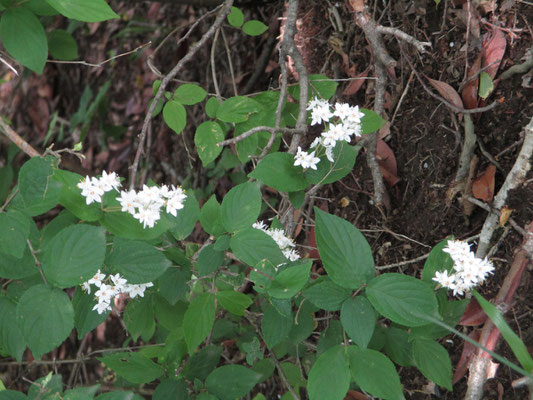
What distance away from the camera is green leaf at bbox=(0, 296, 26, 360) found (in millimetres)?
1339

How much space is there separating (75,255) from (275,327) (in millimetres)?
529

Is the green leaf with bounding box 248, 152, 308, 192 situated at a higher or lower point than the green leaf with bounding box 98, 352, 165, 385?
higher

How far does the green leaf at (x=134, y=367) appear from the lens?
1.50 metres

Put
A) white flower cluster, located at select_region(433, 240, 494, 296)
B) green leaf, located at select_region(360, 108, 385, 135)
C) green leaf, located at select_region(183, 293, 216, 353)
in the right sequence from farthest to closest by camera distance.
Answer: green leaf, located at select_region(360, 108, 385, 135)
green leaf, located at select_region(183, 293, 216, 353)
white flower cluster, located at select_region(433, 240, 494, 296)

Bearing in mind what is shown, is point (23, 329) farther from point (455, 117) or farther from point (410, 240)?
point (455, 117)

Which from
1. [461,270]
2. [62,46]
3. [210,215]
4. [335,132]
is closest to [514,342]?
[461,270]

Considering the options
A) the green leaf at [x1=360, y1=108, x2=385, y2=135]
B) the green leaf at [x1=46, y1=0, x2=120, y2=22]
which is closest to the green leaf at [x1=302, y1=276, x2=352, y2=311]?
the green leaf at [x1=360, y1=108, x2=385, y2=135]

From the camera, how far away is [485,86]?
1.73 metres

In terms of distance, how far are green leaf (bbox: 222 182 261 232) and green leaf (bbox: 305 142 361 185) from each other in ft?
0.70

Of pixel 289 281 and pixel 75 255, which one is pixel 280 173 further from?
pixel 75 255

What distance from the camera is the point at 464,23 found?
72.6 inches

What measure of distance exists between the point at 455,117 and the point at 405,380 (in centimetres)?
89

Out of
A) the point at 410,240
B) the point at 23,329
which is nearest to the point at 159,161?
the point at 410,240

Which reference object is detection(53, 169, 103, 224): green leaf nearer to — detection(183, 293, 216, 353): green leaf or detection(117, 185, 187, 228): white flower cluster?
detection(117, 185, 187, 228): white flower cluster
